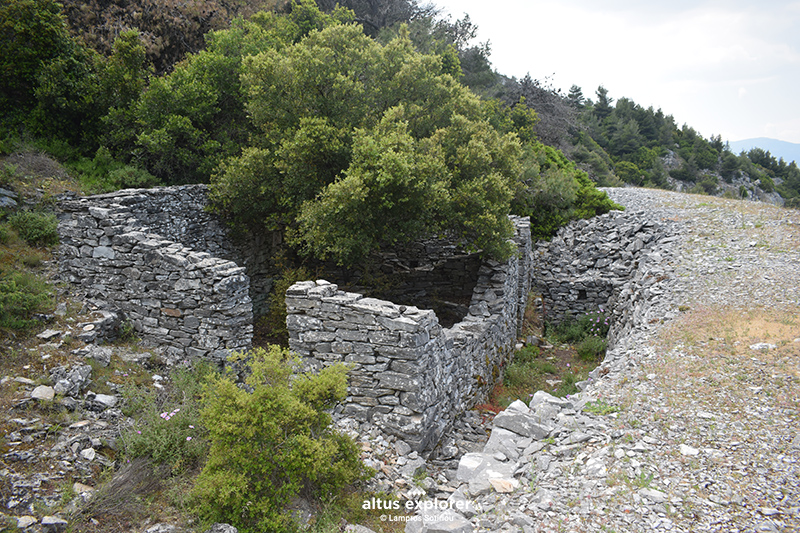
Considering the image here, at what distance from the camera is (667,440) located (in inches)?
217

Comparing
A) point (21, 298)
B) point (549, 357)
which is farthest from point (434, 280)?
point (21, 298)

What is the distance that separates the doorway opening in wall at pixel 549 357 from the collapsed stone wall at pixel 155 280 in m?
5.49

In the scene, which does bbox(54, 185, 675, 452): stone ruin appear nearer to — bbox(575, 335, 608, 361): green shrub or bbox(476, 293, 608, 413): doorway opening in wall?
bbox(476, 293, 608, 413): doorway opening in wall

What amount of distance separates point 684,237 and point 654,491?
11101 mm

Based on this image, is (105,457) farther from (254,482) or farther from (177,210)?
(177,210)

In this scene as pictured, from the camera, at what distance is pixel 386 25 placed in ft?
88.6

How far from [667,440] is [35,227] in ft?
Answer: 38.6

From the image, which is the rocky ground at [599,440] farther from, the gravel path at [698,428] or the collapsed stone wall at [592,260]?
the collapsed stone wall at [592,260]

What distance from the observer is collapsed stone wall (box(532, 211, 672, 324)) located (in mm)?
15055

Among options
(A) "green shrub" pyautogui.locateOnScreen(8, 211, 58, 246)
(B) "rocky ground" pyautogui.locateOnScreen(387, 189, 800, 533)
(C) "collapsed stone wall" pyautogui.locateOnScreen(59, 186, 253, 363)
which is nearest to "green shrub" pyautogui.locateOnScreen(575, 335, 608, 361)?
(B) "rocky ground" pyautogui.locateOnScreen(387, 189, 800, 533)

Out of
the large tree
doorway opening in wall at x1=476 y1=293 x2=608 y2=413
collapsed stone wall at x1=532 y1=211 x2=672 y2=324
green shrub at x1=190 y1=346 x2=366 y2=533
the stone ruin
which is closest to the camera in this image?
green shrub at x1=190 y1=346 x2=366 y2=533

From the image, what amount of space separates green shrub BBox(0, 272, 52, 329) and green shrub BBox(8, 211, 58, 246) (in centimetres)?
111

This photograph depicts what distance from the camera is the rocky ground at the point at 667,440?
15.0ft

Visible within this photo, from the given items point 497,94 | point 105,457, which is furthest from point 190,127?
point 497,94
